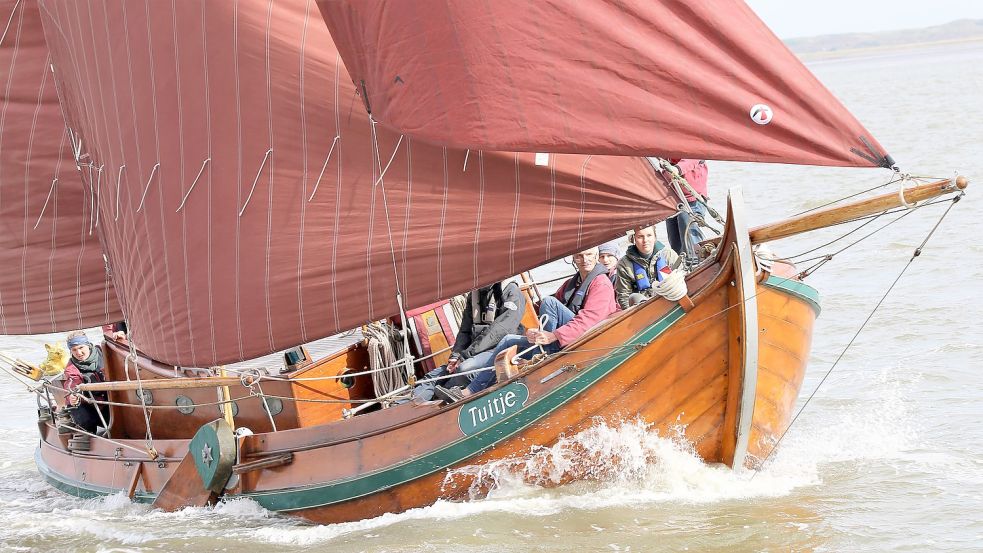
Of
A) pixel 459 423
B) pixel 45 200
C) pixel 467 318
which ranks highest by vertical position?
pixel 45 200

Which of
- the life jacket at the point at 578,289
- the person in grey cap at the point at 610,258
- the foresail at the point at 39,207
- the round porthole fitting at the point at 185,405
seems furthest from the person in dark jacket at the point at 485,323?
the foresail at the point at 39,207

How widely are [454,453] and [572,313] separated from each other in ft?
4.13

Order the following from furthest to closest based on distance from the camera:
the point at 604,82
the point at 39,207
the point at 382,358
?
the point at 39,207 → the point at 382,358 → the point at 604,82

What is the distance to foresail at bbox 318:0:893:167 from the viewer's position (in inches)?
247

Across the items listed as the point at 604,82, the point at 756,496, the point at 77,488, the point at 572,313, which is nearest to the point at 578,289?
the point at 572,313

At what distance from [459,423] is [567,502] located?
2.96 ft

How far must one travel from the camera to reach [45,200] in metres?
11.6

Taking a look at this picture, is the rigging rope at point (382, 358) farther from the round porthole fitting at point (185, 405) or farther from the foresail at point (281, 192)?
the round porthole fitting at point (185, 405)

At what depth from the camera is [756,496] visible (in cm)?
817

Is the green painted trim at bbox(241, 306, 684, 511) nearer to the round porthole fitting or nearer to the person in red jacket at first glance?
the person in red jacket

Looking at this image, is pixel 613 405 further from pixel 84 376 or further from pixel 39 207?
pixel 39 207

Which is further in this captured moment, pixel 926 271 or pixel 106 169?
pixel 926 271

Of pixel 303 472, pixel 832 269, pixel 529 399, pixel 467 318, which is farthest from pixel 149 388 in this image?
pixel 832 269

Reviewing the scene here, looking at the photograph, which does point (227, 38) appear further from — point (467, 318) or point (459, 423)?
point (459, 423)
